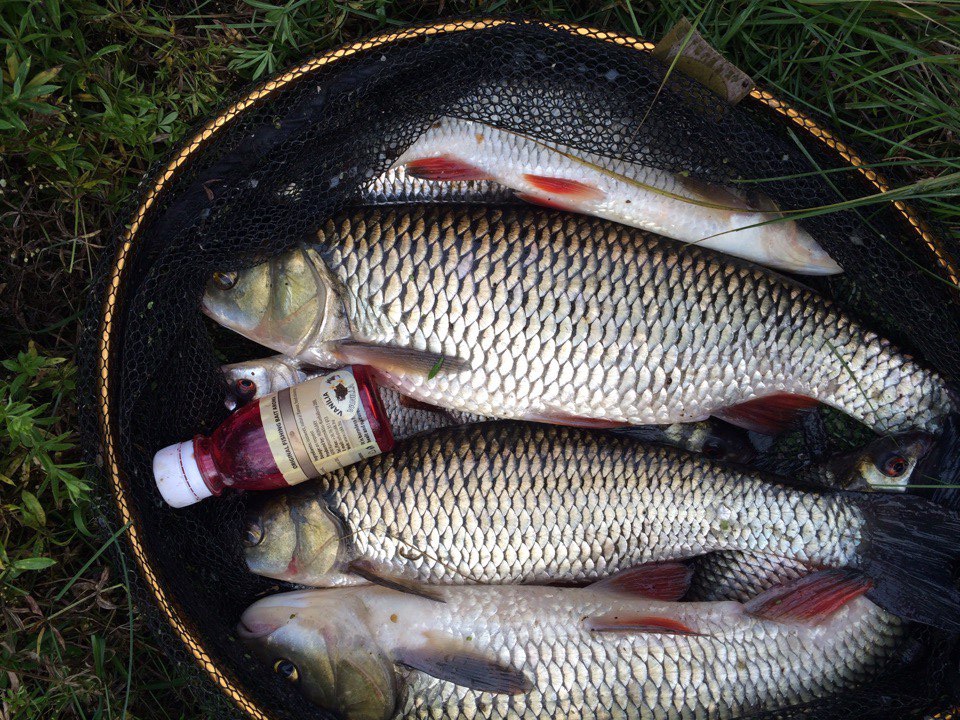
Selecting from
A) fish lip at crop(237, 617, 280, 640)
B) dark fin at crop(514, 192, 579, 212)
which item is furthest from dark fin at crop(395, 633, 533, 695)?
dark fin at crop(514, 192, 579, 212)

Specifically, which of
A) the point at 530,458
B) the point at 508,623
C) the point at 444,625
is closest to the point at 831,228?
the point at 530,458

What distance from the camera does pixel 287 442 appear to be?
1.90 m

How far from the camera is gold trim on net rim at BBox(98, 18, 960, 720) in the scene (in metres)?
1.87

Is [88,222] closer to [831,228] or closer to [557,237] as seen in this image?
[557,237]

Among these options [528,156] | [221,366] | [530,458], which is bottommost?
[221,366]

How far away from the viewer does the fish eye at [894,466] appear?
204 centimetres

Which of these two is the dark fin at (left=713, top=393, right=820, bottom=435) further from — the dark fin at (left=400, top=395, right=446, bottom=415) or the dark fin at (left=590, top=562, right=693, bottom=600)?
the dark fin at (left=400, top=395, right=446, bottom=415)

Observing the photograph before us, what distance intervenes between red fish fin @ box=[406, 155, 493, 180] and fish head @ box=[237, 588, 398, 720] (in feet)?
4.14

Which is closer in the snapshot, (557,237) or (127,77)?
(557,237)

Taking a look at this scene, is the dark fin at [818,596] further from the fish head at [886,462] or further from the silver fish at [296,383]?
the silver fish at [296,383]

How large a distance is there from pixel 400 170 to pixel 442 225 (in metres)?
0.26

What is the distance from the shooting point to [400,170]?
6.91 feet

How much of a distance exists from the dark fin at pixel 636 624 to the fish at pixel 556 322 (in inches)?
21.2

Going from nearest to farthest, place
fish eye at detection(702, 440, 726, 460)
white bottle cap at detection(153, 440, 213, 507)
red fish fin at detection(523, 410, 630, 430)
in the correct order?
white bottle cap at detection(153, 440, 213, 507), red fish fin at detection(523, 410, 630, 430), fish eye at detection(702, 440, 726, 460)
